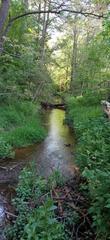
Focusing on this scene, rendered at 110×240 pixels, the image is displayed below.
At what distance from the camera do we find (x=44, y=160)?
7.85m

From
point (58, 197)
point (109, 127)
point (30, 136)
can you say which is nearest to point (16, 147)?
point (30, 136)

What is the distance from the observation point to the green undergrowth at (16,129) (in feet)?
27.2

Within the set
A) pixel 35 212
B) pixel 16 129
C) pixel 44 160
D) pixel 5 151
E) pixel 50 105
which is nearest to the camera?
pixel 35 212

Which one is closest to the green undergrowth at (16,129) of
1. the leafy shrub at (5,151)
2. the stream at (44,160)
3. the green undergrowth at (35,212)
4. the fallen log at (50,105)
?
the leafy shrub at (5,151)

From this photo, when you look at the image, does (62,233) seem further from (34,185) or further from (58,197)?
(34,185)

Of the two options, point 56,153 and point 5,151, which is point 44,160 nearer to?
point 56,153

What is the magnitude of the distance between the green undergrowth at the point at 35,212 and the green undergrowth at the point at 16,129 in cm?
280

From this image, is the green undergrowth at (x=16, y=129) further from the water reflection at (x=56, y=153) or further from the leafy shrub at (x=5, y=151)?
the water reflection at (x=56, y=153)

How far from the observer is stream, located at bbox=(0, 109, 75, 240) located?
233 inches

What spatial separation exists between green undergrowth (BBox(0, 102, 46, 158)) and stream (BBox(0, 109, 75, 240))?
27 centimetres

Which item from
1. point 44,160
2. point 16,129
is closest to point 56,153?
point 44,160

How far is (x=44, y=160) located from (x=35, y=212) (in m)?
4.16

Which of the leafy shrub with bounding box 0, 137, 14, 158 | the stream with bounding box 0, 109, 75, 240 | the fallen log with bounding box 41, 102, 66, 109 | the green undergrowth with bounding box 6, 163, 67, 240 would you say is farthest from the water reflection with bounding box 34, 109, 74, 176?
the fallen log with bounding box 41, 102, 66, 109

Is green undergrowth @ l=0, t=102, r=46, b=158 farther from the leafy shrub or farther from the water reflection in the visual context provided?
the water reflection
